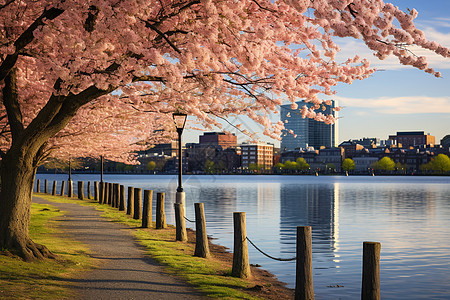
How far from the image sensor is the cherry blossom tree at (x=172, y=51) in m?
9.25

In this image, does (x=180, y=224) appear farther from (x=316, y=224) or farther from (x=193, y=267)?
(x=316, y=224)

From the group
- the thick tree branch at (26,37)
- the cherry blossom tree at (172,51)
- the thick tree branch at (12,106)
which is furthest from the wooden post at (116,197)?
the thick tree branch at (26,37)

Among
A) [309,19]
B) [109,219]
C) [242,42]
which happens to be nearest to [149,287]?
[242,42]

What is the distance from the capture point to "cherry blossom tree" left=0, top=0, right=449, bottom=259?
9250 millimetres

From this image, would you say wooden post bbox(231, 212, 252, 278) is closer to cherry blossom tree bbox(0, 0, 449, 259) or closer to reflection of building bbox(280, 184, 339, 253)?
cherry blossom tree bbox(0, 0, 449, 259)

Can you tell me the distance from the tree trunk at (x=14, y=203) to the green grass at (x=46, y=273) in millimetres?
457

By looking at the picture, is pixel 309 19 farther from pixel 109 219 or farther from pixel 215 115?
pixel 109 219

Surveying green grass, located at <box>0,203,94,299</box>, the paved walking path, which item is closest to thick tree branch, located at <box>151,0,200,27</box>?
the paved walking path

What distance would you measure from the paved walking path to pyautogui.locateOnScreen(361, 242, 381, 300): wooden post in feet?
12.2

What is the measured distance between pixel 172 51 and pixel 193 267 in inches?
254

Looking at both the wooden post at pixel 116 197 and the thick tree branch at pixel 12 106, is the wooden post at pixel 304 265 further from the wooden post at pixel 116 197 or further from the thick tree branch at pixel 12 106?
the wooden post at pixel 116 197

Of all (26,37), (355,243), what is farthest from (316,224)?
(26,37)

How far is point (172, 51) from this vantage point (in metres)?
11.7

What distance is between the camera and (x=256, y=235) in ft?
104
